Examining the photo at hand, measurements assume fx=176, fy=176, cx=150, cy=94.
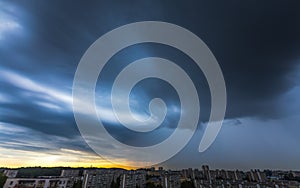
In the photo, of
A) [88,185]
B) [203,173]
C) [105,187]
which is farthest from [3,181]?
[203,173]

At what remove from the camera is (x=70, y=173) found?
3416 centimetres

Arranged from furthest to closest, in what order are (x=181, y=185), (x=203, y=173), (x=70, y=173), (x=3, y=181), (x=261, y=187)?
(x=203, y=173) → (x=70, y=173) → (x=181, y=185) → (x=3, y=181) → (x=261, y=187)

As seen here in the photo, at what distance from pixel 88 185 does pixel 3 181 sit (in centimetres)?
887

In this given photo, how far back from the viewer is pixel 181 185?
76.1 ft

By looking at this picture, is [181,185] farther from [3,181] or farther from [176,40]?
[176,40]

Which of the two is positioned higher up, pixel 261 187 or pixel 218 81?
pixel 218 81

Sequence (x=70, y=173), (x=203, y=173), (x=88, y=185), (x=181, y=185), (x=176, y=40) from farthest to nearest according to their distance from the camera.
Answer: (x=203, y=173)
(x=70, y=173)
(x=181, y=185)
(x=88, y=185)
(x=176, y=40)

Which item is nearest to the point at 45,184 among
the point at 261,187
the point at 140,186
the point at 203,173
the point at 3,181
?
the point at 3,181

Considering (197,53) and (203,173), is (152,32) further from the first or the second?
(203,173)

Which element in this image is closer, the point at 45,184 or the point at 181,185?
the point at 45,184

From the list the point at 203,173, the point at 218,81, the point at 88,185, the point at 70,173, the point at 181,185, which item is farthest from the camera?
the point at 203,173

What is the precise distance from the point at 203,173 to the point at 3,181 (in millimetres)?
33775

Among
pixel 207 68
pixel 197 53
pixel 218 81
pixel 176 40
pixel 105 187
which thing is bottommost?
pixel 105 187

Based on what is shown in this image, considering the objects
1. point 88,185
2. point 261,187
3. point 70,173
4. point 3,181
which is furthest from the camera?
point 70,173
